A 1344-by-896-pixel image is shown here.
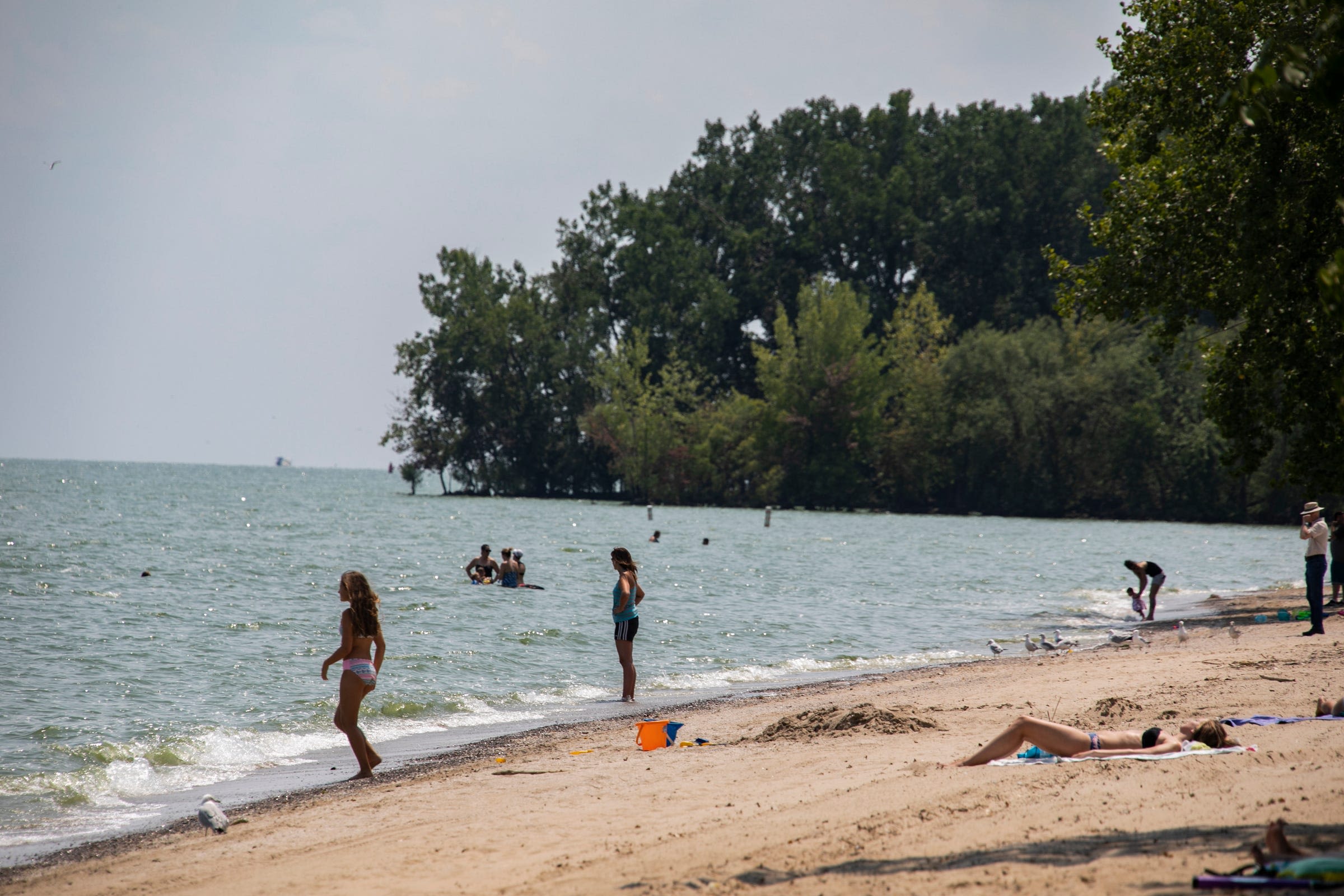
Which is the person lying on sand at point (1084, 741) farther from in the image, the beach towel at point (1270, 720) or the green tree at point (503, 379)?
the green tree at point (503, 379)

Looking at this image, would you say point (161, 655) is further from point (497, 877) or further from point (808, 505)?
point (808, 505)

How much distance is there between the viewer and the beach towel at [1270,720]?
8625mm

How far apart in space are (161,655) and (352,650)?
8.84 meters

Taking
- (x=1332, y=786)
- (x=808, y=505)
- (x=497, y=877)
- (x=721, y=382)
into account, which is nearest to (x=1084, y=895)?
(x=1332, y=786)

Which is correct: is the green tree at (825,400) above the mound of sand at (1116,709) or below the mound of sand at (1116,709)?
above

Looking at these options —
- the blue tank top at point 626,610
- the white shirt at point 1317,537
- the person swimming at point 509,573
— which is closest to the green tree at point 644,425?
the person swimming at point 509,573

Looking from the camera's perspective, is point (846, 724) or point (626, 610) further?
point (626, 610)

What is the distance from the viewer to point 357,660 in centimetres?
991

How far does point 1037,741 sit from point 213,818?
5.77 metres

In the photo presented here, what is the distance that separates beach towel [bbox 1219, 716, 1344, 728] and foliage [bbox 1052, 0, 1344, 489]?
8109 millimetres

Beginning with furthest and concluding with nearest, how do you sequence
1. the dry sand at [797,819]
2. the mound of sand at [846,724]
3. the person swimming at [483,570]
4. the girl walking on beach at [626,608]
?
the person swimming at [483,570], the girl walking on beach at [626,608], the mound of sand at [846,724], the dry sand at [797,819]

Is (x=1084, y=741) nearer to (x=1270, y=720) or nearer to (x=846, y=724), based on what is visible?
(x=1270, y=720)

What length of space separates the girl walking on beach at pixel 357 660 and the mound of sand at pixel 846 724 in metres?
3.46

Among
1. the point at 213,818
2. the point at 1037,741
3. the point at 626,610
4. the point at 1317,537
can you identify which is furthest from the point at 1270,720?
the point at 1317,537
